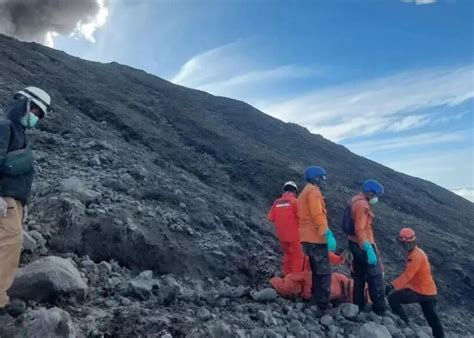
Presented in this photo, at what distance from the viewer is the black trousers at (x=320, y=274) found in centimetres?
655

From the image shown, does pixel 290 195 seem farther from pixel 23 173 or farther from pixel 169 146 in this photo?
pixel 169 146

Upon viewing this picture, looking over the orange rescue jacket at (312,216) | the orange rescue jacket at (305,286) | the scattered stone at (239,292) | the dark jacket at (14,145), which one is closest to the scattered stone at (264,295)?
the scattered stone at (239,292)

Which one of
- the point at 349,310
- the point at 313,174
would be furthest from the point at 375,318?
the point at 313,174

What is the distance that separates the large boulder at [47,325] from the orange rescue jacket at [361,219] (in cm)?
420

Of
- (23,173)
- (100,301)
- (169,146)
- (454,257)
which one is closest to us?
(23,173)

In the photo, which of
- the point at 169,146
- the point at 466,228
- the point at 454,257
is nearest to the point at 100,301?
the point at 169,146

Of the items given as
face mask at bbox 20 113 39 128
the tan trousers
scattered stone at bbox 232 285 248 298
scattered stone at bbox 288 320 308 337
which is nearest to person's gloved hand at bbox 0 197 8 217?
the tan trousers

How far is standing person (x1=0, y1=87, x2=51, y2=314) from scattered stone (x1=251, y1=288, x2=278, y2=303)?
10.8 feet

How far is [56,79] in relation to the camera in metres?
16.3

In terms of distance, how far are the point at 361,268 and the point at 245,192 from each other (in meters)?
6.29

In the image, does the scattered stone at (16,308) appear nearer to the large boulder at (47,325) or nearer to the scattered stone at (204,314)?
the large boulder at (47,325)

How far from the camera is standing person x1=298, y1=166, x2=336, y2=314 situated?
21.4 feet

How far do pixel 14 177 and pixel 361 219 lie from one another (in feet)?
15.4

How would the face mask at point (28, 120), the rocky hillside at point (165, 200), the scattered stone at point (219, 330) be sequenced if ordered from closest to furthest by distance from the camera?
the face mask at point (28, 120)
the scattered stone at point (219, 330)
the rocky hillside at point (165, 200)
